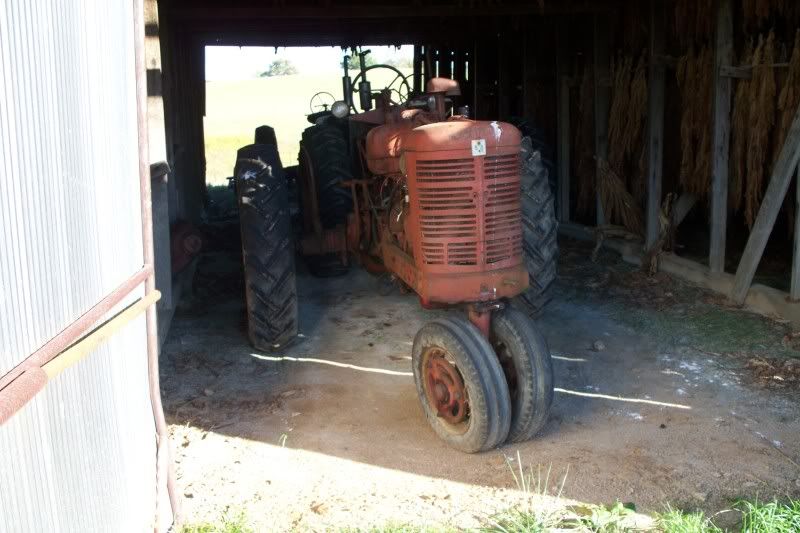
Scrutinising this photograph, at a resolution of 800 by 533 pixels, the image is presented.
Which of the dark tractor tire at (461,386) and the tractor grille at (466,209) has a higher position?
the tractor grille at (466,209)

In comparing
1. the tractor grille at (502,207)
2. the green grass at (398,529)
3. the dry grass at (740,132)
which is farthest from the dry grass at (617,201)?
the green grass at (398,529)

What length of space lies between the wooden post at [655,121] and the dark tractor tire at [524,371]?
3998 millimetres

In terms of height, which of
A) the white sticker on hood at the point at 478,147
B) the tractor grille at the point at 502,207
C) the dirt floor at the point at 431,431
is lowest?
the dirt floor at the point at 431,431

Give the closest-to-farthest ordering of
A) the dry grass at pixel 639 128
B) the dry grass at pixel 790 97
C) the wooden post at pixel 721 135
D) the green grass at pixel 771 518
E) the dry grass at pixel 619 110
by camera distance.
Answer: the green grass at pixel 771 518 → the dry grass at pixel 790 97 → the wooden post at pixel 721 135 → the dry grass at pixel 639 128 → the dry grass at pixel 619 110

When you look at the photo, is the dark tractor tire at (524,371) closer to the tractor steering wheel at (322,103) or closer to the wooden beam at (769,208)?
the wooden beam at (769,208)

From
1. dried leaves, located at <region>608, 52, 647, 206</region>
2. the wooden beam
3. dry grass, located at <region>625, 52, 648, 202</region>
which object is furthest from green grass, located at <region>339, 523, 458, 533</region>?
dried leaves, located at <region>608, 52, 647, 206</region>

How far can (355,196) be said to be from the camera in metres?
5.98

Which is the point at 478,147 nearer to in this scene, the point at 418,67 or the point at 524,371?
the point at 524,371

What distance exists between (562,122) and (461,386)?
6013 millimetres

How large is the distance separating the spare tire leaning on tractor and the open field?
35.6 ft

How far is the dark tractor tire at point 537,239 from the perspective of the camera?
5141mm

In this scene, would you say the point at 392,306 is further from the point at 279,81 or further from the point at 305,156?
the point at 279,81

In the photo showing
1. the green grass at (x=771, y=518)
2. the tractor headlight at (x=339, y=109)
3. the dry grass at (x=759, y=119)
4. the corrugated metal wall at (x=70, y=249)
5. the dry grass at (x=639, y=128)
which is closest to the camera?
the corrugated metal wall at (x=70, y=249)

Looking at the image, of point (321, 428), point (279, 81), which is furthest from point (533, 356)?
point (279, 81)
